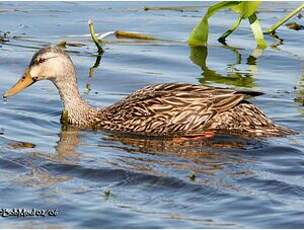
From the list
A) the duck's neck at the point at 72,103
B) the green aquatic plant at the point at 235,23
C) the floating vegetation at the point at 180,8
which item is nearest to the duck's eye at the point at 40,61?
the duck's neck at the point at 72,103

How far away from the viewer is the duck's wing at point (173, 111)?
13.8 meters

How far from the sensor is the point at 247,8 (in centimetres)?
1705

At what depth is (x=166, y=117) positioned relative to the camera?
13.8m

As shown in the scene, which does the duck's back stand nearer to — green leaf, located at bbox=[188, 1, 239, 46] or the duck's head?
the duck's head

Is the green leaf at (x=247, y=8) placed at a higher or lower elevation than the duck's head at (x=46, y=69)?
higher

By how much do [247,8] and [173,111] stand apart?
384cm

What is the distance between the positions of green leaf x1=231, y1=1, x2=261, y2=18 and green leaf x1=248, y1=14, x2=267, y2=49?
0.92 feet

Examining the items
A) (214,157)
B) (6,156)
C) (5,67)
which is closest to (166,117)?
(214,157)

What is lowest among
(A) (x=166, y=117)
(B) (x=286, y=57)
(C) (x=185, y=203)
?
(C) (x=185, y=203)

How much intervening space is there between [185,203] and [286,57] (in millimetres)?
7807

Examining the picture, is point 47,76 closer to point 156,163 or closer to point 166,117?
point 166,117

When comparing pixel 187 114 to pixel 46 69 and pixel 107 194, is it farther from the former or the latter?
pixel 107 194

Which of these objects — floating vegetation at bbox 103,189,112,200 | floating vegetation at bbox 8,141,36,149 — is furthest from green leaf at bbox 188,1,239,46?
floating vegetation at bbox 103,189,112,200

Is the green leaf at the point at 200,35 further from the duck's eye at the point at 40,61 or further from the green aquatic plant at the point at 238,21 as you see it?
the duck's eye at the point at 40,61
